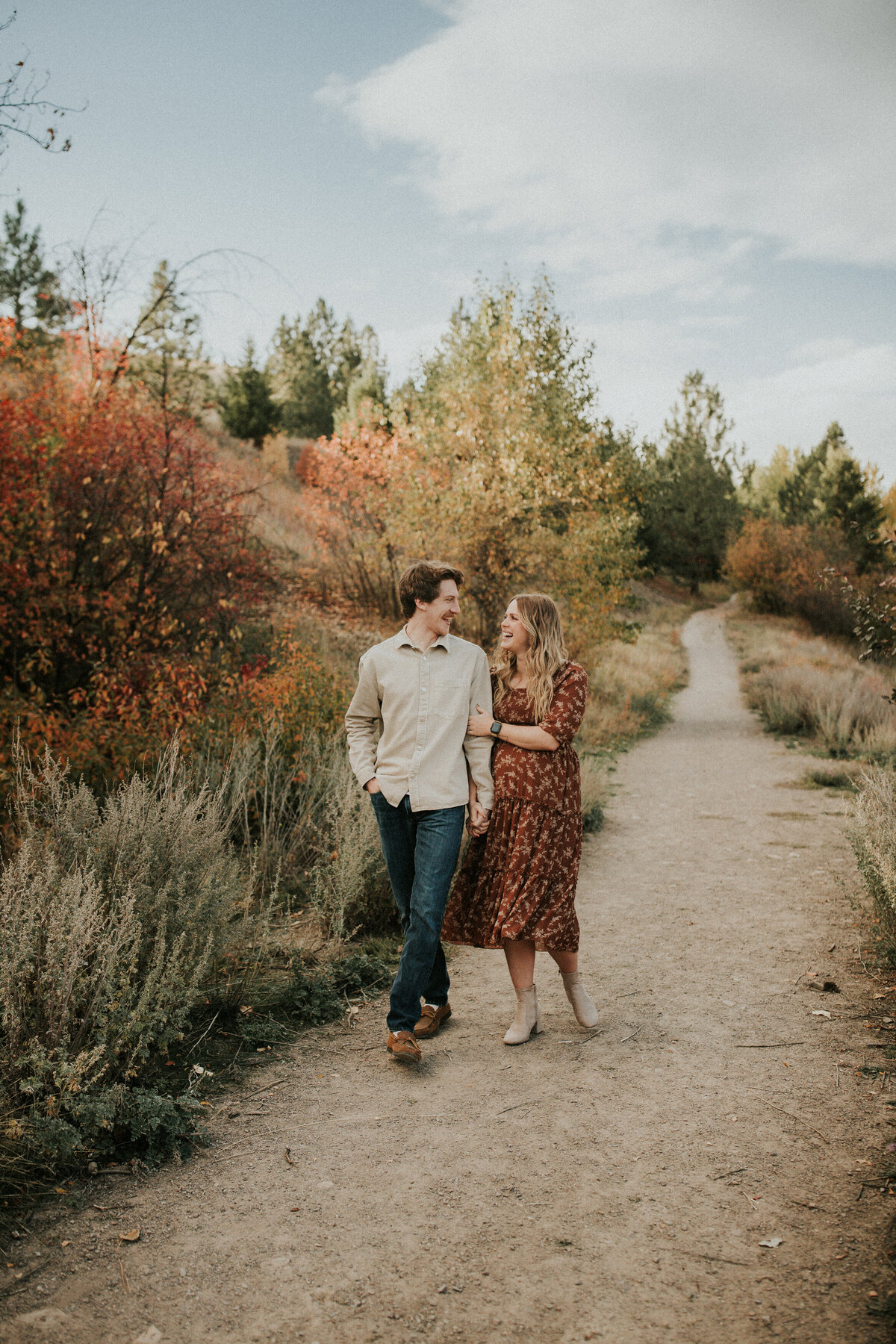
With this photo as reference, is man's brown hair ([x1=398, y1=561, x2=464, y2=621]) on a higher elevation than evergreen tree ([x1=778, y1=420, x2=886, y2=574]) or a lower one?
lower

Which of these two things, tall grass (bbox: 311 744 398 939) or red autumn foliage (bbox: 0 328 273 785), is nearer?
tall grass (bbox: 311 744 398 939)

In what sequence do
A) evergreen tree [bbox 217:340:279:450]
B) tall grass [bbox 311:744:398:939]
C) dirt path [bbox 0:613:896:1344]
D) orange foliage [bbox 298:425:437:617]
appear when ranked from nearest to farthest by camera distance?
dirt path [bbox 0:613:896:1344], tall grass [bbox 311:744:398:939], orange foliage [bbox 298:425:437:617], evergreen tree [bbox 217:340:279:450]

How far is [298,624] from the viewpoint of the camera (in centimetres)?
1330

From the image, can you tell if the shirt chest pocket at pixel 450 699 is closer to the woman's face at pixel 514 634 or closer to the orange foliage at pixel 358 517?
the woman's face at pixel 514 634

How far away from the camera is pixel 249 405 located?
29406 millimetres

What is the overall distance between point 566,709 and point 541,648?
292mm

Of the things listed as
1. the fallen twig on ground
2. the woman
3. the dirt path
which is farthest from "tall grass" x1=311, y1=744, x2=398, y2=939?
the fallen twig on ground

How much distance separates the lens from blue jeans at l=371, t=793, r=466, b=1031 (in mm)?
3555

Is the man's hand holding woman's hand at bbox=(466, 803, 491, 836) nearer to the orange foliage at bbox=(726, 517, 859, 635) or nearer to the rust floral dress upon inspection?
the rust floral dress

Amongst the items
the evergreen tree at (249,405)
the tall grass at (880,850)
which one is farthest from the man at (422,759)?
the evergreen tree at (249,405)

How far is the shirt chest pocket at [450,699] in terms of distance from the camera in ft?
11.8

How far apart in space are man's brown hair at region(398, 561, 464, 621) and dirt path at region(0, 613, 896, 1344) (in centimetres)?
201

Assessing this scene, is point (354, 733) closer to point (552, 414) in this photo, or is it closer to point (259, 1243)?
point (259, 1243)

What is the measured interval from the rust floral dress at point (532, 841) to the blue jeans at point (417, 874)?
197mm
